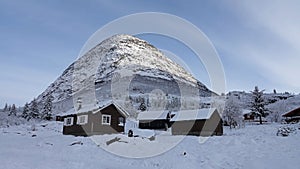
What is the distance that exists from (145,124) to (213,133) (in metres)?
19.7

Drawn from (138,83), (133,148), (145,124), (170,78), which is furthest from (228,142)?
(170,78)

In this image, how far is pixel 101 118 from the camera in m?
36.4

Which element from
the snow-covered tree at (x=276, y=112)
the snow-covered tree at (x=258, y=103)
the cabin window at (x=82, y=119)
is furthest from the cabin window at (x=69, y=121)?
the snow-covered tree at (x=276, y=112)

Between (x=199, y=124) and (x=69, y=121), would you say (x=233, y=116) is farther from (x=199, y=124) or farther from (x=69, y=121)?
(x=69, y=121)

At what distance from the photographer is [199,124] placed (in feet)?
141

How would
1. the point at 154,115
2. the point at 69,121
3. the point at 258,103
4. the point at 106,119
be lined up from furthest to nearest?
the point at 154,115
the point at 258,103
the point at 69,121
the point at 106,119

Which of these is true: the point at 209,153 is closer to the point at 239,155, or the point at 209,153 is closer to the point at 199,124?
the point at 239,155

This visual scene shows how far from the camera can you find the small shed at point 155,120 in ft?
183

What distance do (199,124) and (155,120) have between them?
52.1ft

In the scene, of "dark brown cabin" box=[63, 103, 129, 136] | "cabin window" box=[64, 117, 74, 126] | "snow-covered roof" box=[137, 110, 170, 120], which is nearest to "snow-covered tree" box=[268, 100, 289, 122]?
"snow-covered roof" box=[137, 110, 170, 120]

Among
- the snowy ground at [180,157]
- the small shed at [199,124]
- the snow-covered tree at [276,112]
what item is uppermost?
the snow-covered tree at [276,112]

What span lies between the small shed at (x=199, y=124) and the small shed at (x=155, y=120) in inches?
393

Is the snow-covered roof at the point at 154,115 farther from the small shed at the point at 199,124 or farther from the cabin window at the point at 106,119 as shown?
the cabin window at the point at 106,119

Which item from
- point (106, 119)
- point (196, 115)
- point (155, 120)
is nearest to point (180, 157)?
point (106, 119)
